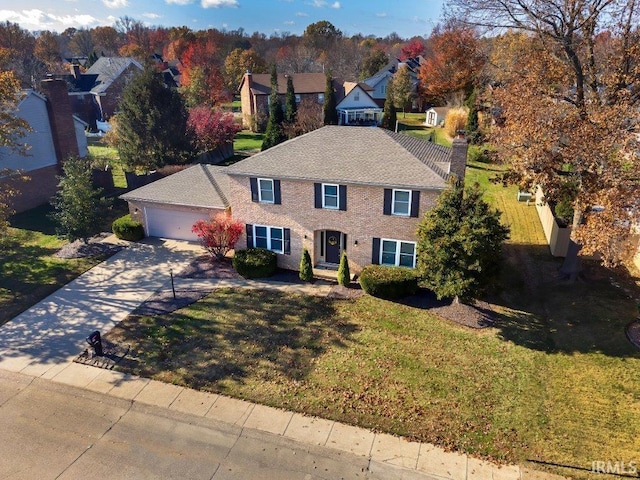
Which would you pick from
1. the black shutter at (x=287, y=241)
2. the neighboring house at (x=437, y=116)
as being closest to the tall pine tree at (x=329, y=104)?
the neighboring house at (x=437, y=116)

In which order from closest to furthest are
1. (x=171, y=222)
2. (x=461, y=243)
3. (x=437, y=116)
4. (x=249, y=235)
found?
(x=461, y=243) → (x=249, y=235) → (x=171, y=222) → (x=437, y=116)

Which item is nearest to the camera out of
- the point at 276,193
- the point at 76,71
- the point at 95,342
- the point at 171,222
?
the point at 95,342

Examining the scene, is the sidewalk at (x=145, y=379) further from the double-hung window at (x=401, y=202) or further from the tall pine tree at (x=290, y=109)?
the tall pine tree at (x=290, y=109)

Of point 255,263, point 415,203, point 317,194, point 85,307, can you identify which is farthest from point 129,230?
point 415,203

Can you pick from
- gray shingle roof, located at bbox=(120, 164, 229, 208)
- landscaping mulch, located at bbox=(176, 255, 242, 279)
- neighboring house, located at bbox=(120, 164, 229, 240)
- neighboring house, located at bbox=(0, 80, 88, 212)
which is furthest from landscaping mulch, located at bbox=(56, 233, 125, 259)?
neighboring house, located at bbox=(0, 80, 88, 212)

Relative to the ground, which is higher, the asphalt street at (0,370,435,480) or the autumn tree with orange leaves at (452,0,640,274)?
the autumn tree with orange leaves at (452,0,640,274)

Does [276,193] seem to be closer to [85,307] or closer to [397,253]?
[397,253]

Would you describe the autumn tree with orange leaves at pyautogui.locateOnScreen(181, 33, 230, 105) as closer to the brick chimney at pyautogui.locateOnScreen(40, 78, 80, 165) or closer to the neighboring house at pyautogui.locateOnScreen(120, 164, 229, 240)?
the brick chimney at pyautogui.locateOnScreen(40, 78, 80, 165)
